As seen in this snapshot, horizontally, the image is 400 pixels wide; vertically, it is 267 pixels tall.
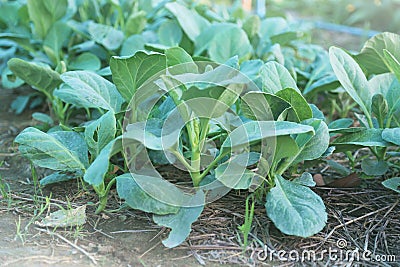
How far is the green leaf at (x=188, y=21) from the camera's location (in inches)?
77.2

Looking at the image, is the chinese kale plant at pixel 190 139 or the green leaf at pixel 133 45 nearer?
the chinese kale plant at pixel 190 139

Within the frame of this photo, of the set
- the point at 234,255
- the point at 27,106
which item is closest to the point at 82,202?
the point at 234,255

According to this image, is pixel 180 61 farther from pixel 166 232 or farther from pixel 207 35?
pixel 207 35

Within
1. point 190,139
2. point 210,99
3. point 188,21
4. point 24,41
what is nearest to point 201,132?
point 190,139

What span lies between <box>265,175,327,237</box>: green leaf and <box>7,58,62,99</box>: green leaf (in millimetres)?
809

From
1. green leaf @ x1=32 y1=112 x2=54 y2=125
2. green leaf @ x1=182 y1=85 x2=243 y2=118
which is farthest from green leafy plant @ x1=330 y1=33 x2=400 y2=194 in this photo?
green leaf @ x1=32 y1=112 x2=54 y2=125

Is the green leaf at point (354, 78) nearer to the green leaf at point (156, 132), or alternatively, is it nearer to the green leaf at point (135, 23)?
the green leaf at point (156, 132)

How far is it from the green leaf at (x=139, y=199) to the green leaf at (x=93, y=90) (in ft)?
0.66

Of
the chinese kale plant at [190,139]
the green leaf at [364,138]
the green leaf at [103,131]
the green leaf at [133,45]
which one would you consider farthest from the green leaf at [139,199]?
the green leaf at [133,45]

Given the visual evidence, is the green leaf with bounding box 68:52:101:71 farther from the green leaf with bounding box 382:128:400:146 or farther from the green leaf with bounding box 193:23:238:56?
the green leaf with bounding box 382:128:400:146

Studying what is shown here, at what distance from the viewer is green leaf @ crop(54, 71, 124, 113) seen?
4.34 feet

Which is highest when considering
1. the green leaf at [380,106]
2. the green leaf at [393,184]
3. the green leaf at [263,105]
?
the green leaf at [263,105]

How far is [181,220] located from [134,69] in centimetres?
40

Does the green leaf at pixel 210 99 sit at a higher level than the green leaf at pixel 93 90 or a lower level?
higher
